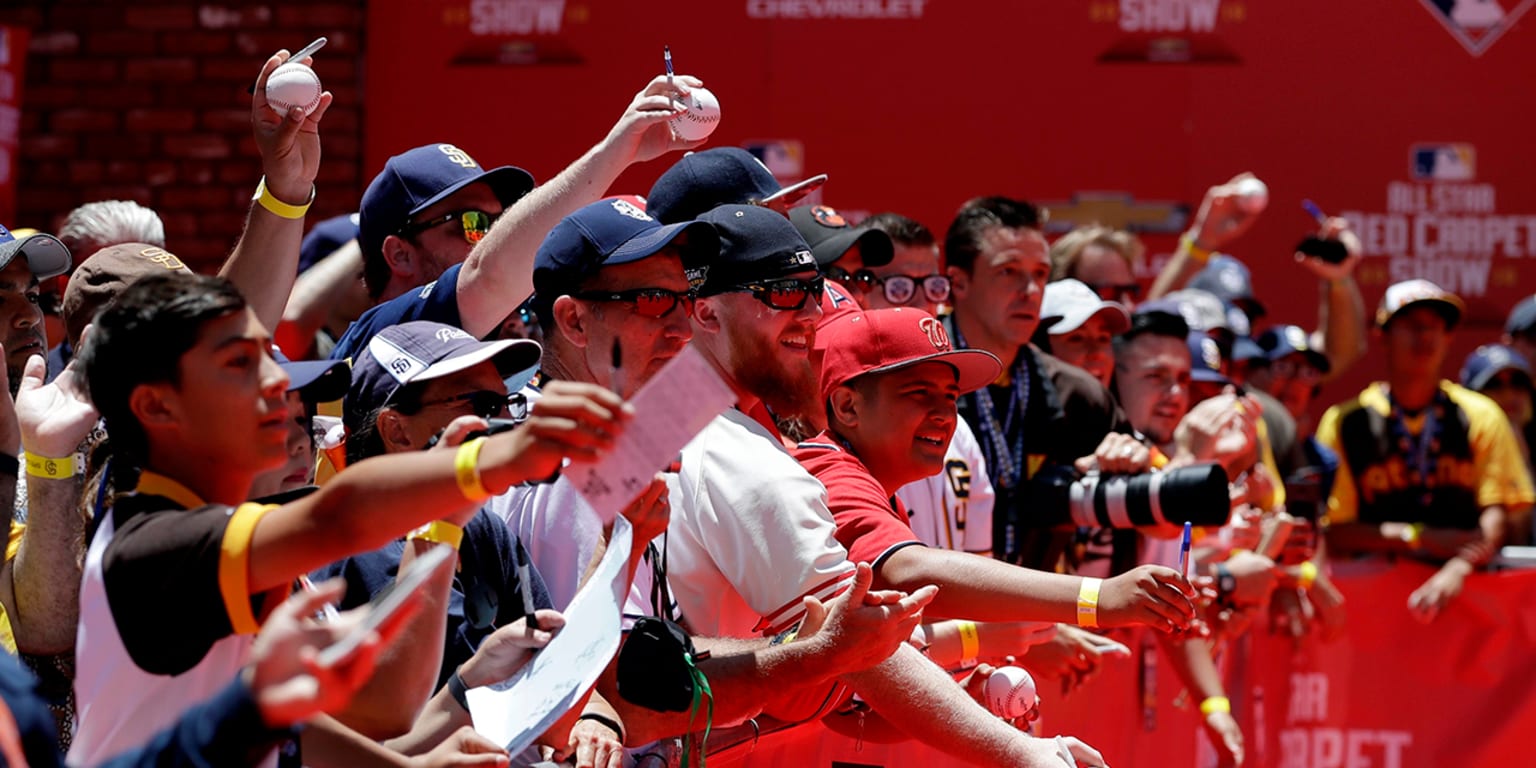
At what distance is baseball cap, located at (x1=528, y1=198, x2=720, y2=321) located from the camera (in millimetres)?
2984

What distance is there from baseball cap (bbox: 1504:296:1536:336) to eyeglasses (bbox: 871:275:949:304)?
11.6 feet

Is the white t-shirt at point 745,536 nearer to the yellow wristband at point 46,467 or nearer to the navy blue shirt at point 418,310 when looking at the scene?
the navy blue shirt at point 418,310

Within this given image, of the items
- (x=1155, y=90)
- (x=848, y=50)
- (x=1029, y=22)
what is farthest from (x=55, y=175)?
(x=1155, y=90)

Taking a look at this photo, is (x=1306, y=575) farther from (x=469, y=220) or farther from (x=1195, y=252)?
(x=469, y=220)

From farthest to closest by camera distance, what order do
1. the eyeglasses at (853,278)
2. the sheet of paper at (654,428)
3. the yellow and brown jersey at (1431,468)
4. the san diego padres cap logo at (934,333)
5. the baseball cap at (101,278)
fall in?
the yellow and brown jersey at (1431,468)
the eyeglasses at (853,278)
the san diego padres cap logo at (934,333)
the baseball cap at (101,278)
the sheet of paper at (654,428)

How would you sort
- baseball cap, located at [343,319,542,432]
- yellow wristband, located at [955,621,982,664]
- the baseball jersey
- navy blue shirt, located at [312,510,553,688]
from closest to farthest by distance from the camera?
the baseball jersey
navy blue shirt, located at [312,510,553,688]
baseball cap, located at [343,319,542,432]
yellow wristband, located at [955,621,982,664]

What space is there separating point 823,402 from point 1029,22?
4171 mm

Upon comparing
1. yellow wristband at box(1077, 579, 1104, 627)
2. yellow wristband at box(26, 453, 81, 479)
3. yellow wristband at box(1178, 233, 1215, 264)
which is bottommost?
yellow wristband at box(1077, 579, 1104, 627)

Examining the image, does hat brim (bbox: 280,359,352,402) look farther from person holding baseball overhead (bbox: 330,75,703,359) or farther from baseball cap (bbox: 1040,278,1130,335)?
baseball cap (bbox: 1040,278,1130,335)

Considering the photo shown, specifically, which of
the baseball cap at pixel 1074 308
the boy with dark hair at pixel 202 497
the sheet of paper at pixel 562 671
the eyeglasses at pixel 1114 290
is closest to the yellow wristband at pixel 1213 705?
the baseball cap at pixel 1074 308

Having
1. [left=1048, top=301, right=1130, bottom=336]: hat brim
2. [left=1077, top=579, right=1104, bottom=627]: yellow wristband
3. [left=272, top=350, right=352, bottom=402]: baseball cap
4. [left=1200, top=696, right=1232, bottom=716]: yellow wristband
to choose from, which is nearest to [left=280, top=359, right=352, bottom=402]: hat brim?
[left=272, top=350, right=352, bottom=402]: baseball cap

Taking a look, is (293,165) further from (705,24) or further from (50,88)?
(50,88)

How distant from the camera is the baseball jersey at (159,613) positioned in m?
1.92

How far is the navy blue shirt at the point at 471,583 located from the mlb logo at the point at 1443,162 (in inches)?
224
